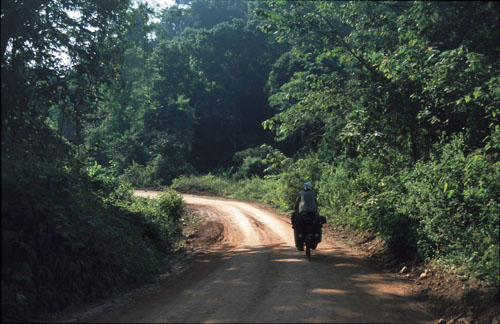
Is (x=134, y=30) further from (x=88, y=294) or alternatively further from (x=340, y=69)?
(x=340, y=69)

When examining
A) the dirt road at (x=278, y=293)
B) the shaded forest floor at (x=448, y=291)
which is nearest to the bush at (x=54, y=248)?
the dirt road at (x=278, y=293)

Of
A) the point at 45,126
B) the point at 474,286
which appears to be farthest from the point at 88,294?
the point at 474,286

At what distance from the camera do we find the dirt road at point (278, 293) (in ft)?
19.2

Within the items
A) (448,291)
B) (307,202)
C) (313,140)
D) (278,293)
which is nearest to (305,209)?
(307,202)

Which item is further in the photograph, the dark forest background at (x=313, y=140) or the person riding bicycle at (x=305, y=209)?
the person riding bicycle at (x=305, y=209)

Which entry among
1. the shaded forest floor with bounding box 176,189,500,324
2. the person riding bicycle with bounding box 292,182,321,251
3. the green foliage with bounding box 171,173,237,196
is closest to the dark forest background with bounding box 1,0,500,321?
the shaded forest floor with bounding box 176,189,500,324

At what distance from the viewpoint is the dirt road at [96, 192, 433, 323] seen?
231 inches

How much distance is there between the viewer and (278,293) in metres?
6.93

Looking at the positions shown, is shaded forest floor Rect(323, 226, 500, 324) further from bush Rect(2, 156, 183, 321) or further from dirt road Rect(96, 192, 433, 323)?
bush Rect(2, 156, 183, 321)

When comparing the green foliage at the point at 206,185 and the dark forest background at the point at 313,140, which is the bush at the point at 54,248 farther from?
the green foliage at the point at 206,185

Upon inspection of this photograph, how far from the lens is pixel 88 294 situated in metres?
6.93

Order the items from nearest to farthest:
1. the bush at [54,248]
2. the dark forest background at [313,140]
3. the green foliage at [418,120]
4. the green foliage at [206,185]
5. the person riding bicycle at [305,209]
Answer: the bush at [54,248] < the dark forest background at [313,140] < the green foliage at [418,120] < the person riding bicycle at [305,209] < the green foliage at [206,185]

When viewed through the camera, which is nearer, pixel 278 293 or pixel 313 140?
pixel 278 293

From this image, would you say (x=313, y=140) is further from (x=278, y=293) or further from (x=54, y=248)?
(x=54, y=248)
